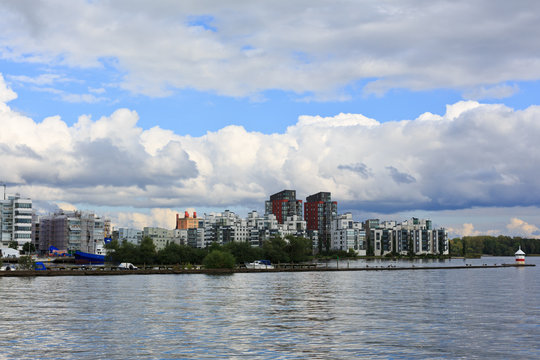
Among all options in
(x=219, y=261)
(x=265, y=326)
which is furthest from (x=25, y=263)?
(x=265, y=326)

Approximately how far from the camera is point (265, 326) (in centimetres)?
5978

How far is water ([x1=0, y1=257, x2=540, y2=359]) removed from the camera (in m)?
46.0

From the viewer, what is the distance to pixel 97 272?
165750 mm

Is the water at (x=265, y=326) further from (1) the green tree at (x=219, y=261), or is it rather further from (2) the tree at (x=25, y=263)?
(1) the green tree at (x=219, y=261)

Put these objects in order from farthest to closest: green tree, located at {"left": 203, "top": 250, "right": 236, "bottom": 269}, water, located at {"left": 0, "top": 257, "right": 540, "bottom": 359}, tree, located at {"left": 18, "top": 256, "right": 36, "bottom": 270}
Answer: green tree, located at {"left": 203, "top": 250, "right": 236, "bottom": 269}, tree, located at {"left": 18, "top": 256, "right": 36, "bottom": 270}, water, located at {"left": 0, "top": 257, "right": 540, "bottom": 359}

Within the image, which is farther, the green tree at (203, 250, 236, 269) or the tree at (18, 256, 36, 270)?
the green tree at (203, 250, 236, 269)

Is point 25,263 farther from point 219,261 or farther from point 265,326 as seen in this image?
point 265,326

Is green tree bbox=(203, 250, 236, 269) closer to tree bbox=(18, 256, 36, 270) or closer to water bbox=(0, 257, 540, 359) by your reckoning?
tree bbox=(18, 256, 36, 270)

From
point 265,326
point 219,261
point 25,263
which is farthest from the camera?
point 219,261

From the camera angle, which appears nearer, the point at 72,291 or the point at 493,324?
the point at 493,324

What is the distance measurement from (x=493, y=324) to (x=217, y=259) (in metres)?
127

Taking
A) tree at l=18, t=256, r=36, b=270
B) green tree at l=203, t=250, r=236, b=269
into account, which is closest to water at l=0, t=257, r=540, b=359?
tree at l=18, t=256, r=36, b=270

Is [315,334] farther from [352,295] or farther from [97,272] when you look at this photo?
[97,272]

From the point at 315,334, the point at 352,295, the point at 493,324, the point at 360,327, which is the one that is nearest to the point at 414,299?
the point at 352,295
